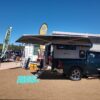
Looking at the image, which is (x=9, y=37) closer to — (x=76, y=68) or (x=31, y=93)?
(x=76, y=68)

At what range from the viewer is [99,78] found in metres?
17.4

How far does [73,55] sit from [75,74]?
4.55 feet

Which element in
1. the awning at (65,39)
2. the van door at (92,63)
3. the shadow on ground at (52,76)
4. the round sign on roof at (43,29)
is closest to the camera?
the awning at (65,39)

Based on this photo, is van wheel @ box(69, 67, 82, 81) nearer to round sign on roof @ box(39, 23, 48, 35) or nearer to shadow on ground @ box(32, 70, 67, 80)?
shadow on ground @ box(32, 70, 67, 80)

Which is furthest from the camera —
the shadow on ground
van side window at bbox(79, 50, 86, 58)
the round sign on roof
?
the round sign on roof

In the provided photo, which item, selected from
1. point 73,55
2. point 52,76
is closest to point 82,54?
point 73,55

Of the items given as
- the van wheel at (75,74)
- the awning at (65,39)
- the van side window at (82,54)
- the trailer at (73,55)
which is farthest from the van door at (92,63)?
the awning at (65,39)

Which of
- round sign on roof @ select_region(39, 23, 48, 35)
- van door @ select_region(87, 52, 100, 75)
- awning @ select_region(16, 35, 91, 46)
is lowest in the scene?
van door @ select_region(87, 52, 100, 75)

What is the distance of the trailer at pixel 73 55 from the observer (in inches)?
645

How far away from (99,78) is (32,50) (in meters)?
14.9

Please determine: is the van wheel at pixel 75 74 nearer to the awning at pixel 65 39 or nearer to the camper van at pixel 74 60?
the camper van at pixel 74 60

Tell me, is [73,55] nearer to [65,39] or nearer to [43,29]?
[65,39]

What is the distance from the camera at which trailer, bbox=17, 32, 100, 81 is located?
16.4m

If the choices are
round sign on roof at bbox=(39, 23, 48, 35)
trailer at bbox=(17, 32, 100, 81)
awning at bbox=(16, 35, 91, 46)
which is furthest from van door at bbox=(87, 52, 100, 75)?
round sign on roof at bbox=(39, 23, 48, 35)
